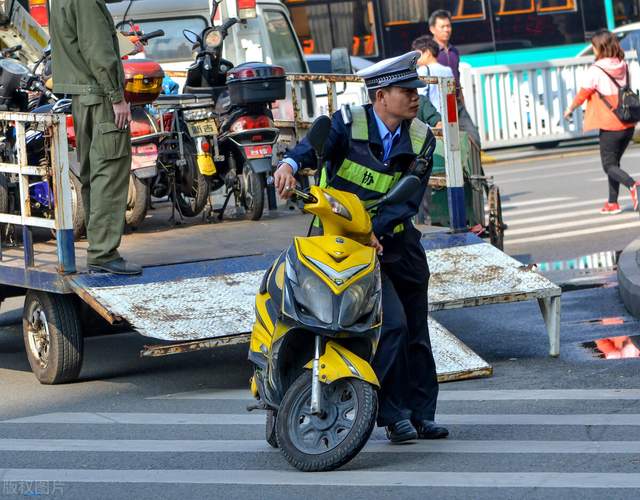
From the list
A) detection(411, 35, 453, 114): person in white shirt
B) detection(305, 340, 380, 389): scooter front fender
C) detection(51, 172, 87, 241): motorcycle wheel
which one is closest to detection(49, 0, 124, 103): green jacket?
detection(51, 172, 87, 241): motorcycle wheel

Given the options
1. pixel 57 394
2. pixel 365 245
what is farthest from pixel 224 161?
pixel 365 245

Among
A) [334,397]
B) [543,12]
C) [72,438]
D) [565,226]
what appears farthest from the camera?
[543,12]

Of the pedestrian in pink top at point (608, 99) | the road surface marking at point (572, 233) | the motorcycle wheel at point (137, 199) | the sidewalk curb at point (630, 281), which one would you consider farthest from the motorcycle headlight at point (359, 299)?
the pedestrian in pink top at point (608, 99)

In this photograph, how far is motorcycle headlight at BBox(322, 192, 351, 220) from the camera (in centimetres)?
568

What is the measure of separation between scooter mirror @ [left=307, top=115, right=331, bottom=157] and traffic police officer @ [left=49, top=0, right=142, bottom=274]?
2.54m

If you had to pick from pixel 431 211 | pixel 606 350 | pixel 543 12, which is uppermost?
pixel 543 12

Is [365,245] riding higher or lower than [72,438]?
higher

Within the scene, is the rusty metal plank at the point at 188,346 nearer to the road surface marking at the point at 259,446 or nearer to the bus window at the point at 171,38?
the road surface marking at the point at 259,446

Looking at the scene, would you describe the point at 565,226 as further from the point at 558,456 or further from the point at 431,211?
the point at 558,456

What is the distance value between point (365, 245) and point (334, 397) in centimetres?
65

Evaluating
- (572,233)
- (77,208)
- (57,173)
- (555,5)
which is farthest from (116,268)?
(555,5)

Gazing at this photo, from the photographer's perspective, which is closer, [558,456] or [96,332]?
[558,456]

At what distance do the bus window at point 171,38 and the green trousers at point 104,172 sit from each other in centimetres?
688

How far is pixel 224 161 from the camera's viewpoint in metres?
10.7
